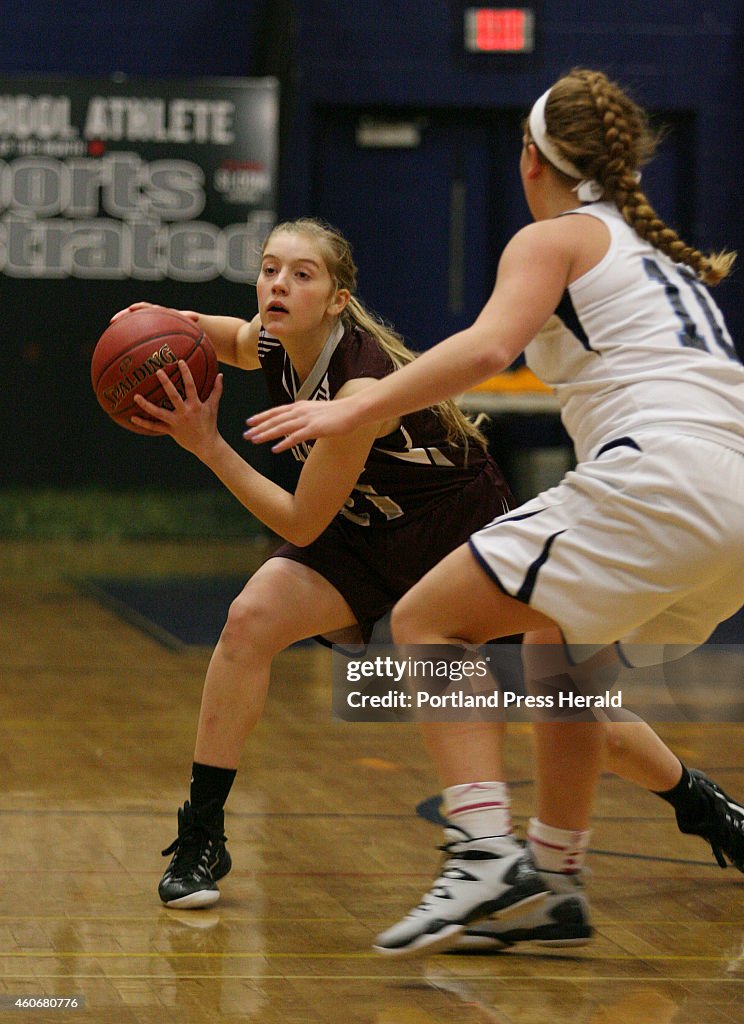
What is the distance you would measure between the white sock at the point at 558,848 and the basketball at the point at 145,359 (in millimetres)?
962

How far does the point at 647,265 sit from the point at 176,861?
134cm

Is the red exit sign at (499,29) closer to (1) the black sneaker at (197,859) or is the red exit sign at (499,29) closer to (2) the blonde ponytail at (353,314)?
(2) the blonde ponytail at (353,314)

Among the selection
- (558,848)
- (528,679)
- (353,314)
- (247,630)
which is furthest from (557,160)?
(558,848)

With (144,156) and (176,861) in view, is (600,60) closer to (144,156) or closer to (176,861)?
(144,156)

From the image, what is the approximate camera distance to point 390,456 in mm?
2834

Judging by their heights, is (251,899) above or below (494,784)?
below

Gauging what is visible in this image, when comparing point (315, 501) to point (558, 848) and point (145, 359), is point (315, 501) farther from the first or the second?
point (558, 848)

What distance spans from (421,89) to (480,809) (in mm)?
7488

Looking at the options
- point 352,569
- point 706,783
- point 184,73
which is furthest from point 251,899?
point 184,73

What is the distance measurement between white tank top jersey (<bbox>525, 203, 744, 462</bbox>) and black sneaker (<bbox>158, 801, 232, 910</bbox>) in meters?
1.00

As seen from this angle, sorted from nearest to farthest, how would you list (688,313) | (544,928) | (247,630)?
1. (688,313)
2. (544,928)
3. (247,630)

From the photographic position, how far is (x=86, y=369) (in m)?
8.76

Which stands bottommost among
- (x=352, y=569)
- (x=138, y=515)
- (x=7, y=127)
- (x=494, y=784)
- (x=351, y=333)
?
(x=138, y=515)

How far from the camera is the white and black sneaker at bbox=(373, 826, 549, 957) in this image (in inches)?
91.6
